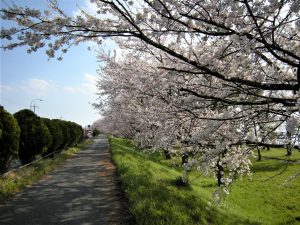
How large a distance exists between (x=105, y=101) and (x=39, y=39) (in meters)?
14.8

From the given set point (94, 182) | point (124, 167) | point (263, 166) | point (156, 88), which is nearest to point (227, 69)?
point (156, 88)

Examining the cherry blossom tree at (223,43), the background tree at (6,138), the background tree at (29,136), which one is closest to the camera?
the cherry blossom tree at (223,43)

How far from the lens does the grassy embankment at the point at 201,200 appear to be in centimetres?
723

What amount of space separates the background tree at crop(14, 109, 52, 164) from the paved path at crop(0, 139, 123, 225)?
129 inches

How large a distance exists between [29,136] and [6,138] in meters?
3.87

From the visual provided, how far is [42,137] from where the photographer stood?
16141 millimetres

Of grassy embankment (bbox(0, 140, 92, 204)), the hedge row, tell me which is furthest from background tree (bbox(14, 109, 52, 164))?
grassy embankment (bbox(0, 140, 92, 204))

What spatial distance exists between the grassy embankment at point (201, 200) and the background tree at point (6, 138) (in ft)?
13.3

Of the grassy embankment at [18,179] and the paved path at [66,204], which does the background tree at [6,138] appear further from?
the paved path at [66,204]

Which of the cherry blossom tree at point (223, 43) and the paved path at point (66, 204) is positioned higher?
the cherry blossom tree at point (223, 43)

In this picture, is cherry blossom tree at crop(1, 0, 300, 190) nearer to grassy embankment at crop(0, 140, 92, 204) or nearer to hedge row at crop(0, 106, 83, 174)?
grassy embankment at crop(0, 140, 92, 204)

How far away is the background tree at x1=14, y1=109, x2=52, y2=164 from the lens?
1532 cm

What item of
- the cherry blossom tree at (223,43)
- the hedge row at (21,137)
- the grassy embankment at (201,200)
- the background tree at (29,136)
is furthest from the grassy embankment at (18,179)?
the cherry blossom tree at (223,43)

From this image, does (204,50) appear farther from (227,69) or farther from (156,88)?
(156,88)
